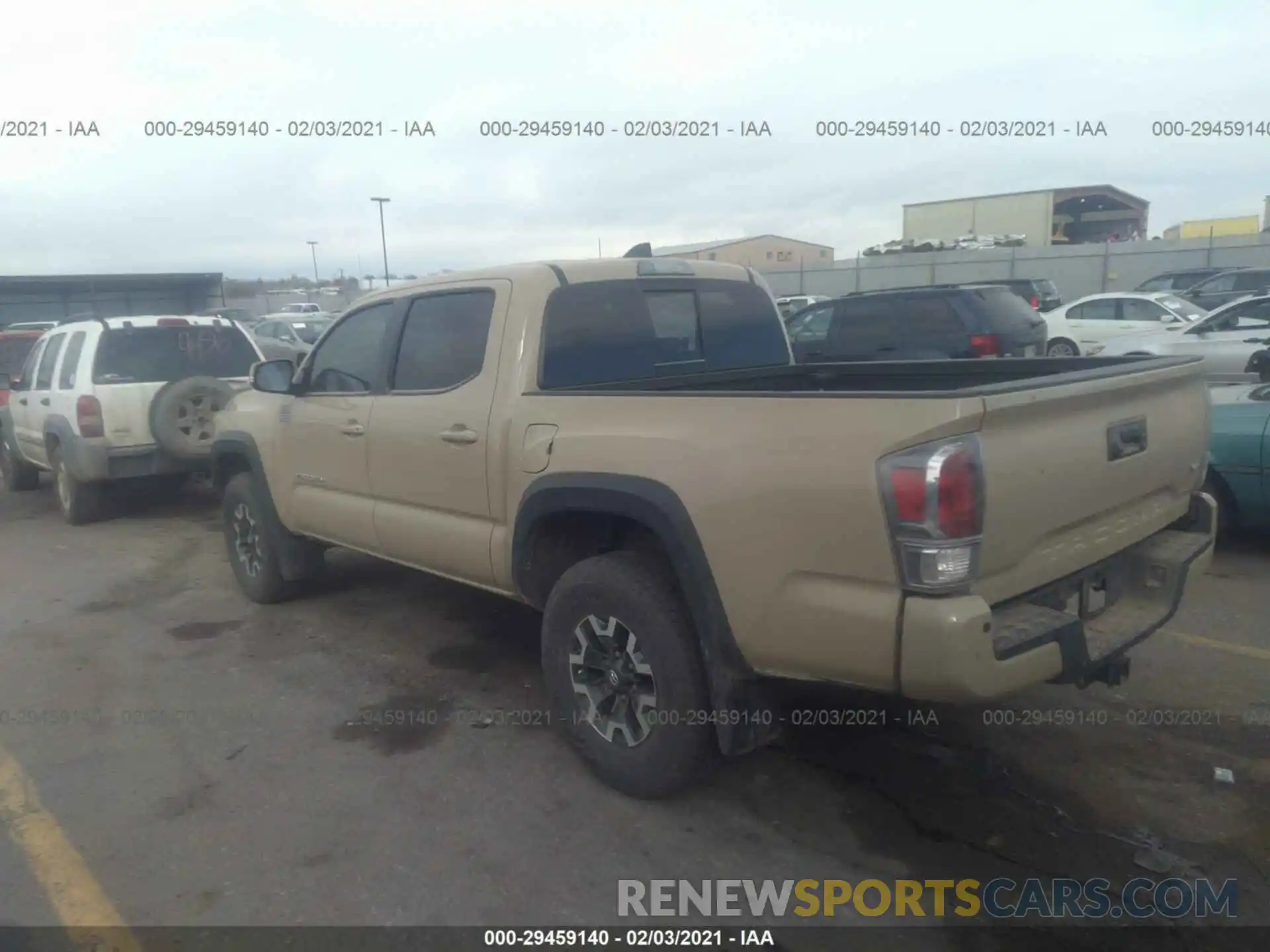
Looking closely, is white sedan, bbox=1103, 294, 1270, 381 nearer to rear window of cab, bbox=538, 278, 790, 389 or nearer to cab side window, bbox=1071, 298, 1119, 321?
cab side window, bbox=1071, 298, 1119, 321

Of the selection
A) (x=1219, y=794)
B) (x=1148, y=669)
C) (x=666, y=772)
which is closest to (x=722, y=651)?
(x=666, y=772)

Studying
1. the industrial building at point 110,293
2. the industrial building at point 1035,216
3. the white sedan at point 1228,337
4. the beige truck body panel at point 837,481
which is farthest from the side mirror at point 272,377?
the industrial building at point 1035,216

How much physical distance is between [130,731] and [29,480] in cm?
809

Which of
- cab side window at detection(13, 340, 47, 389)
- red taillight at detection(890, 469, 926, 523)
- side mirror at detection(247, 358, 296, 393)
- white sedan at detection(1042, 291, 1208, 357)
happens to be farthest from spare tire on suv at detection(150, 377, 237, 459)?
white sedan at detection(1042, 291, 1208, 357)

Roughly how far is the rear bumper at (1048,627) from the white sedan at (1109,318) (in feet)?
45.9

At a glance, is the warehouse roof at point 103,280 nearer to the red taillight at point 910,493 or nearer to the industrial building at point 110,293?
the industrial building at point 110,293

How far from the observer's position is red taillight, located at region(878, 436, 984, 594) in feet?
8.84

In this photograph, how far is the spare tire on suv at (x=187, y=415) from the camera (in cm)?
820

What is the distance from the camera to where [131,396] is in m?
8.56

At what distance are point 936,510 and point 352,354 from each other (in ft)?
11.5

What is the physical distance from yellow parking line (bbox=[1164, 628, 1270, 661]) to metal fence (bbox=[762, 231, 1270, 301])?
2440cm

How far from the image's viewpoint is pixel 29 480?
36.6 ft

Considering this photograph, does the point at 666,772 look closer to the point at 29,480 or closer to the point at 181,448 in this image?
the point at 181,448
